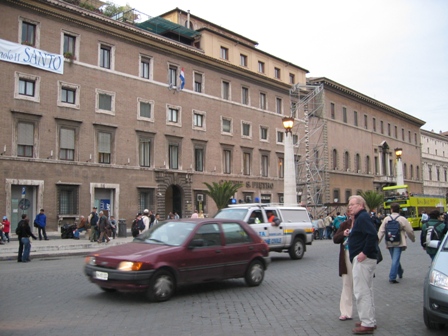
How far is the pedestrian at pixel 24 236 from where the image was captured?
16.1 m

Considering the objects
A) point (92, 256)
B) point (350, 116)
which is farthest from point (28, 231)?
point (350, 116)

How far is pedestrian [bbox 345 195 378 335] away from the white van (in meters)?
8.71

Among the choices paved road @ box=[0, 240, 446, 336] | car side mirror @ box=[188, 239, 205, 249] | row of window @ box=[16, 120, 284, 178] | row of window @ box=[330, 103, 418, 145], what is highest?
row of window @ box=[330, 103, 418, 145]

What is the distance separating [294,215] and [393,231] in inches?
260

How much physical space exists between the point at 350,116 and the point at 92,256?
56784mm

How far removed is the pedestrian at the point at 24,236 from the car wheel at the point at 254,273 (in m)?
8.82

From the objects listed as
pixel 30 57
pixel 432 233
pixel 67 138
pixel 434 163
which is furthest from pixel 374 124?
pixel 432 233

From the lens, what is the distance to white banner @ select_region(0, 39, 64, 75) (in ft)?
93.8

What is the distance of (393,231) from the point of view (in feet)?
36.6

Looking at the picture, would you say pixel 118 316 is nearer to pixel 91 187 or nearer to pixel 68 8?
pixel 91 187

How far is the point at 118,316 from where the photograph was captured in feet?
25.3

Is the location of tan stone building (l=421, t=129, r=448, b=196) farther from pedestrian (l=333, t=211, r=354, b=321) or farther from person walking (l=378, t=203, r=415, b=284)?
pedestrian (l=333, t=211, r=354, b=321)

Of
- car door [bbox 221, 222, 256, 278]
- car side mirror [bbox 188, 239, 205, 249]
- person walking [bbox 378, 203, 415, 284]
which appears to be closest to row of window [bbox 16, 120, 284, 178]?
car door [bbox 221, 222, 256, 278]

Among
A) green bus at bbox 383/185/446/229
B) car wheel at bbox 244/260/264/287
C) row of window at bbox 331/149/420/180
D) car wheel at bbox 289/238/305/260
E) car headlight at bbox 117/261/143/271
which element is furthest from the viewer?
row of window at bbox 331/149/420/180
